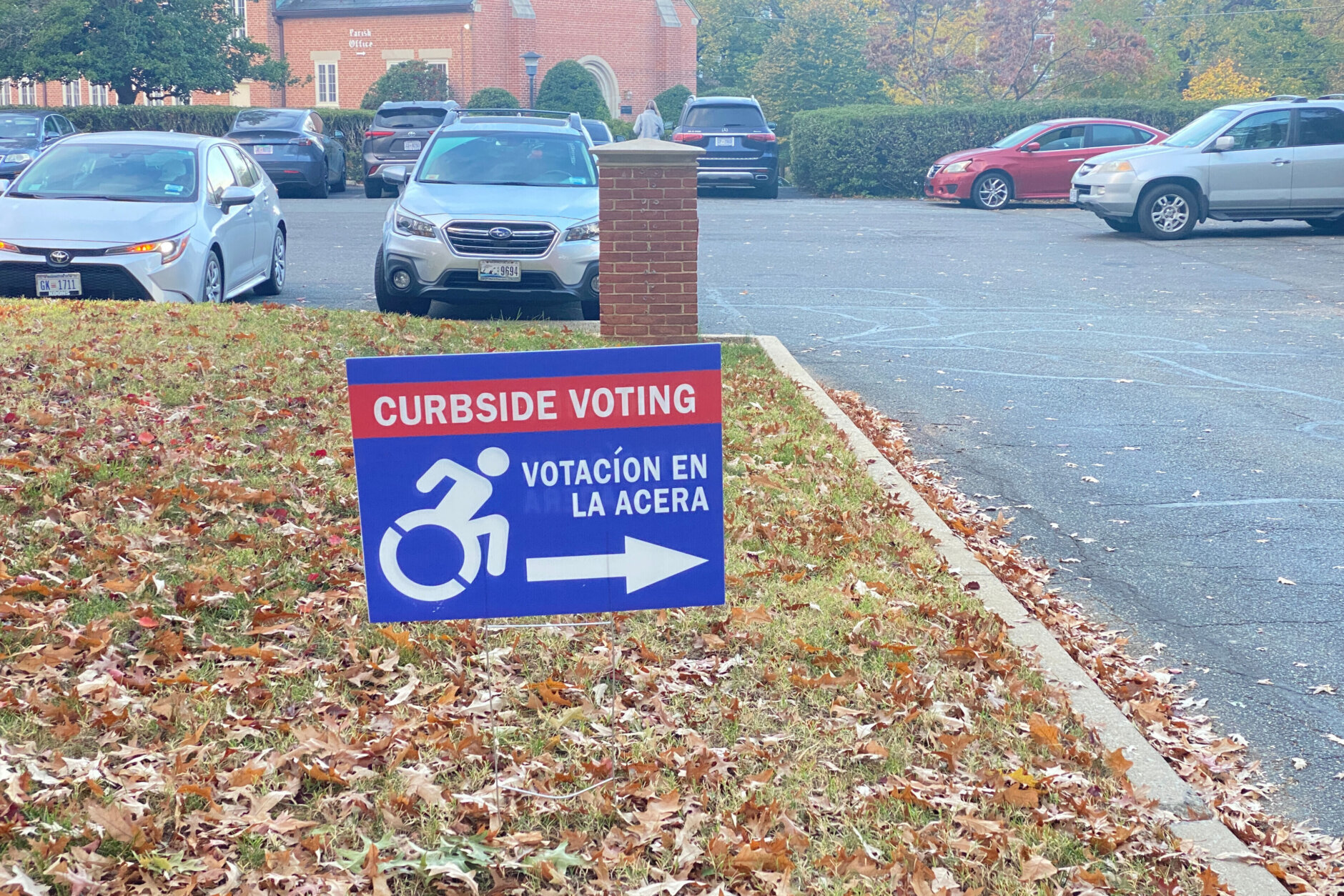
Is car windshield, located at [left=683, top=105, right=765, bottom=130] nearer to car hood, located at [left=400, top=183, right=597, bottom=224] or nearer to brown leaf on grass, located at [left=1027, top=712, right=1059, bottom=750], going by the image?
car hood, located at [left=400, top=183, right=597, bottom=224]

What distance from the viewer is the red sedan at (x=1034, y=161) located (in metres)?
25.0

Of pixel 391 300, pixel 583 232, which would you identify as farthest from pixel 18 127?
pixel 583 232

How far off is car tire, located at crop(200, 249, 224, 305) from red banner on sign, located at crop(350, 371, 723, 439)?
8.40m

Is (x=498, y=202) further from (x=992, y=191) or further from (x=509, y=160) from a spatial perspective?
(x=992, y=191)

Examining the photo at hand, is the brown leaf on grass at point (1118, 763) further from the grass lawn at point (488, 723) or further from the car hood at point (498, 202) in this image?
the car hood at point (498, 202)

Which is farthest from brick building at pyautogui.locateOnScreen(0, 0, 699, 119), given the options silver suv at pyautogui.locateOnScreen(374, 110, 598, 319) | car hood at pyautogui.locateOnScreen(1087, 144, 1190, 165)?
silver suv at pyautogui.locateOnScreen(374, 110, 598, 319)

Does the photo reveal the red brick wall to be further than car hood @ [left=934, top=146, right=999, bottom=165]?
No

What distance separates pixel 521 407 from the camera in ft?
10.6

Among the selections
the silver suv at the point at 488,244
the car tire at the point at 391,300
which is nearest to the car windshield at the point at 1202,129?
the silver suv at the point at 488,244

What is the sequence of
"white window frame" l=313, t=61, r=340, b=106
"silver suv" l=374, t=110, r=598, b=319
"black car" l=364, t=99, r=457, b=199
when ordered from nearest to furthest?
"silver suv" l=374, t=110, r=598, b=319 < "black car" l=364, t=99, r=457, b=199 < "white window frame" l=313, t=61, r=340, b=106

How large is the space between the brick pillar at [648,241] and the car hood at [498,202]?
52.1 inches

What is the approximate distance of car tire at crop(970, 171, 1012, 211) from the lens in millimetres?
25062

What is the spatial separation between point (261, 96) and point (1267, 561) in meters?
51.3

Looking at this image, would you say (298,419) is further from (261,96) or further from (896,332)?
(261,96)
